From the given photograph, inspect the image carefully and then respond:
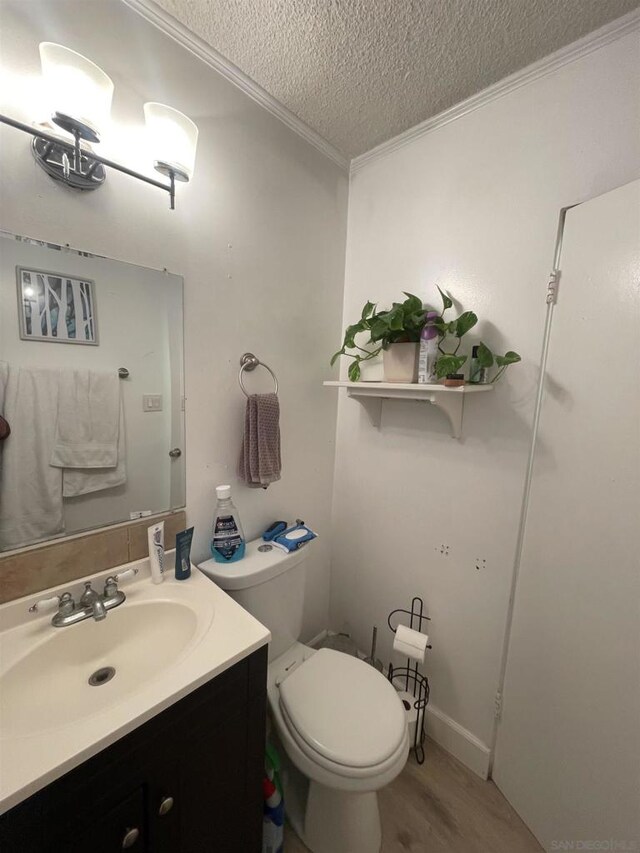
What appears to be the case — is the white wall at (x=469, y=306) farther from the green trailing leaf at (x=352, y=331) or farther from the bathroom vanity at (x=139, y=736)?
the bathroom vanity at (x=139, y=736)

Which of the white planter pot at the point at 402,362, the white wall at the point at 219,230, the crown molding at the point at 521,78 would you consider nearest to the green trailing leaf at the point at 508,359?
the white planter pot at the point at 402,362

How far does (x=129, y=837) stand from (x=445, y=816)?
3.69 feet

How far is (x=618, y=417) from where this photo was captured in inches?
35.4

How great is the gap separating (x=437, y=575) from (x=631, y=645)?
600 millimetres

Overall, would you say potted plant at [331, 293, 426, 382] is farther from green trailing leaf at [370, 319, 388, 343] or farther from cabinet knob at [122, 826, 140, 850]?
cabinet knob at [122, 826, 140, 850]

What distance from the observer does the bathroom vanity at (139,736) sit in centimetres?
55

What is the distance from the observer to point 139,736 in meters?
0.63

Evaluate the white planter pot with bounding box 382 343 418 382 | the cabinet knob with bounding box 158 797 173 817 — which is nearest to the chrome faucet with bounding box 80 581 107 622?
the cabinet knob with bounding box 158 797 173 817

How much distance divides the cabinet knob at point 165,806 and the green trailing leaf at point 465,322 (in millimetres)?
1381

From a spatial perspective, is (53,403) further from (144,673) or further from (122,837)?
(122,837)

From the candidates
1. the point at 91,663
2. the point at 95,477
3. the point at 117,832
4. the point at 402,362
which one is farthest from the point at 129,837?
the point at 402,362

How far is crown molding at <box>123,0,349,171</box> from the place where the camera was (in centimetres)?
92

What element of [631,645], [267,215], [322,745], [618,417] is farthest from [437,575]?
[267,215]

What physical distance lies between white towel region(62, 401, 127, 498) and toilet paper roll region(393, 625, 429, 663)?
1173 mm
